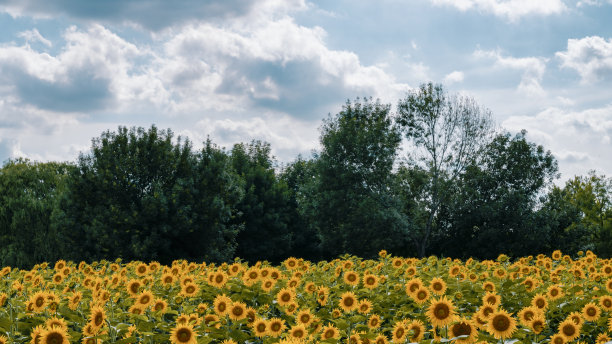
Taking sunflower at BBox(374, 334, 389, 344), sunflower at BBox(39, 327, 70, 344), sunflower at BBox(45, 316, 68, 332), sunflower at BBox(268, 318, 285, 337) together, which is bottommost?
sunflower at BBox(374, 334, 389, 344)

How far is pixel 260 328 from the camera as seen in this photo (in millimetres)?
4574

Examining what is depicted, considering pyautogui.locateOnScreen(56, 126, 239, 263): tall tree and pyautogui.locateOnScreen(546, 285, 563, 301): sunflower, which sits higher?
pyautogui.locateOnScreen(56, 126, 239, 263): tall tree

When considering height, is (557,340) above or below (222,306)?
below

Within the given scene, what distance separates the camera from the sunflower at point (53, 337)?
3.94 meters

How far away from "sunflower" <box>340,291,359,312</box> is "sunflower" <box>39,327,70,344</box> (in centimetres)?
259

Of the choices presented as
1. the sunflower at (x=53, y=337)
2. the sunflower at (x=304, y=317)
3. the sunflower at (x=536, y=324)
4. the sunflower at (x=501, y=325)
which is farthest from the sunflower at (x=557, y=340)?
the sunflower at (x=53, y=337)

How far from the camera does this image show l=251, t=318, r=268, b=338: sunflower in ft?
14.8

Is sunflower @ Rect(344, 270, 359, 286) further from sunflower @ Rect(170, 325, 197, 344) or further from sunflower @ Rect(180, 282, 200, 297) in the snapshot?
sunflower @ Rect(170, 325, 197, 344)

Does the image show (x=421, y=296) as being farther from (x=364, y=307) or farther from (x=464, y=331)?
(x=464, y=331)

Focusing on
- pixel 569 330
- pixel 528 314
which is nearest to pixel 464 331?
pixel 528 314

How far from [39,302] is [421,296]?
3.82 meters

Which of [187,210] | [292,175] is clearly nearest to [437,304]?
[187,210]

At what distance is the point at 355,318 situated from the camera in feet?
15.7

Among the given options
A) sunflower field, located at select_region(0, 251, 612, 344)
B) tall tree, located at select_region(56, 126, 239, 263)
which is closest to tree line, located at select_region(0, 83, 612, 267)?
tall tree, located at select_region(56, 126, 239, 263)
